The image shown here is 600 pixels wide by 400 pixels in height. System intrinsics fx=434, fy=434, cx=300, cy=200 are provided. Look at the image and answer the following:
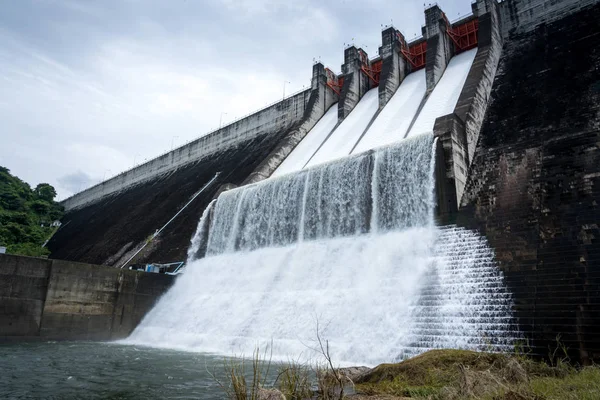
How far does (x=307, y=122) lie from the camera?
812 inches

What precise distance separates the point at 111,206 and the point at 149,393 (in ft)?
89.6

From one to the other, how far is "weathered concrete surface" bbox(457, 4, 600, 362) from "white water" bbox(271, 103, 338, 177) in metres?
7.32

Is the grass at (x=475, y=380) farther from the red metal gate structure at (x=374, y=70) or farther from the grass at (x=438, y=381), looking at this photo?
the red metal gate structure at (x=374, y=70)

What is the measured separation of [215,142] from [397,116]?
1344 cm

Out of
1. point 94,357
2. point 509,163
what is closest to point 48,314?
point 94,357

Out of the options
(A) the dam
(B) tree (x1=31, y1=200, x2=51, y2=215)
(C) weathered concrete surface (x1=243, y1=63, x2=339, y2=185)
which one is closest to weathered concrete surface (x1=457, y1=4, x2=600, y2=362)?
(A) the dam

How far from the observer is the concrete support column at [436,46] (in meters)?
16.7

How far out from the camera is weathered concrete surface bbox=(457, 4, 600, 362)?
21.6 ft

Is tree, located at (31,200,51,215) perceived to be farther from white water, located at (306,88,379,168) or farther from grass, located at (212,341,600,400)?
grass, located at (212,341,600,400)

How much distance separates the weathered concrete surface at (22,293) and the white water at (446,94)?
38.4 feet

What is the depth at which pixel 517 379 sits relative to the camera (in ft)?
12.5

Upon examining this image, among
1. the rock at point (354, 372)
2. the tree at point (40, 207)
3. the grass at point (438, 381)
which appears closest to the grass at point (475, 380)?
the grass at point (438, 381)

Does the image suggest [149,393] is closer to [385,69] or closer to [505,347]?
[505,347]

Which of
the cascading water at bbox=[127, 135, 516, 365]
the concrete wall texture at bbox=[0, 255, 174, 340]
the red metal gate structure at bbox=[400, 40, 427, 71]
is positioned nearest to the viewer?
the cascading water at bbox=[127, 135, 516, 365]
